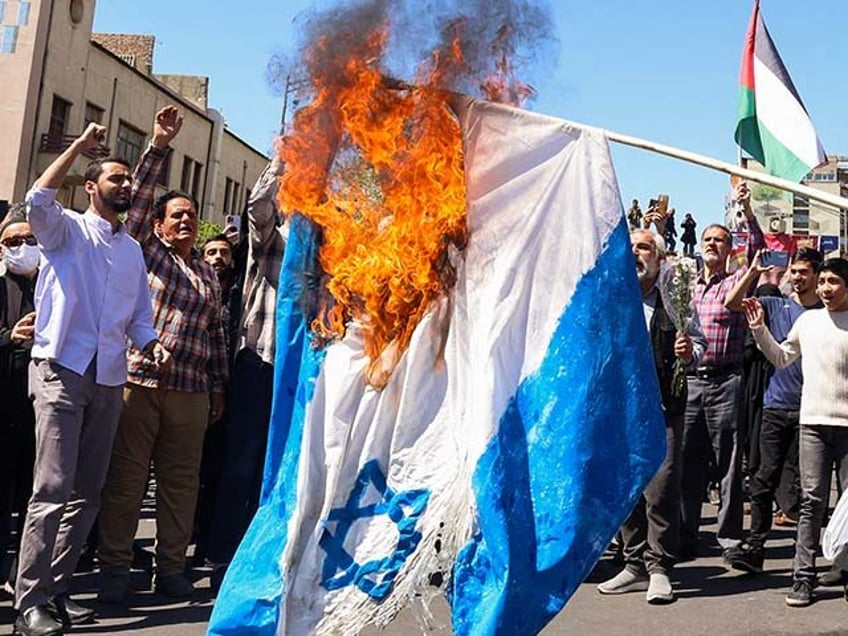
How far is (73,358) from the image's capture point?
4367mm

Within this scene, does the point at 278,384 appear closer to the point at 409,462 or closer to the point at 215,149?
the point at 409,462

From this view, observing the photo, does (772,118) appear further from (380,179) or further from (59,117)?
(59,117)

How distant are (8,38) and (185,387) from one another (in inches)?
991

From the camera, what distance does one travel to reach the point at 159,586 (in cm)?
529

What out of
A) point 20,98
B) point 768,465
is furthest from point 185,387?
point 20,98

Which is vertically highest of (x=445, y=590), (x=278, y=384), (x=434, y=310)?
(x=434, y=310)

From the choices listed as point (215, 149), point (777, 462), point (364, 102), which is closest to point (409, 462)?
point (364, 102)

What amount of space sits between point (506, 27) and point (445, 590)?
2.05m

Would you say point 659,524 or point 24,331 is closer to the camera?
point 24,331

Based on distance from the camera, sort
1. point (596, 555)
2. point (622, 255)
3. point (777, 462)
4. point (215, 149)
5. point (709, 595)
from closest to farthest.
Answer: point (596, 555)
point (622, 255)
point (709, 595)
point (777, 462)
point (215, 149)

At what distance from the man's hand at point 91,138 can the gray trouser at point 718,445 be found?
401 cm

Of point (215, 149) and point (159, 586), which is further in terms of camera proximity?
point (215, 149)

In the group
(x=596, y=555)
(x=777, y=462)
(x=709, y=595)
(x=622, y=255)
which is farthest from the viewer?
(x=777, y=462)

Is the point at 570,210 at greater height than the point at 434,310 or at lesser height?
greater
